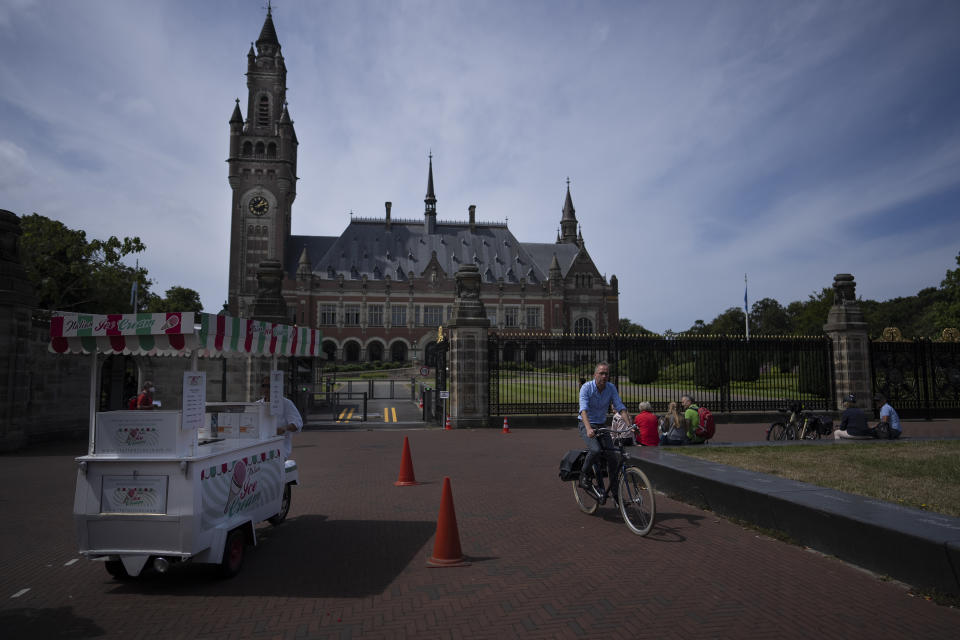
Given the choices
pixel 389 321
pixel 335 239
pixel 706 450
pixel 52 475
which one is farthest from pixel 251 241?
pixel 706 450

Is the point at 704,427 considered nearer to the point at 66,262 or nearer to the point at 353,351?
the point at 66,262

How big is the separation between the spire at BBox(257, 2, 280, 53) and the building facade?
112mm

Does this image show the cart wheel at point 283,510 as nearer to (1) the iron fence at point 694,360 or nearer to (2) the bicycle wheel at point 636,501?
(2) the bicycle wheel at point 636,501

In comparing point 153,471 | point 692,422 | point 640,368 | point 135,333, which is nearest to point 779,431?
Answer: point 692,422

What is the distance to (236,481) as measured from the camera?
5598mm

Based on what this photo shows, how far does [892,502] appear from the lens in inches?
242

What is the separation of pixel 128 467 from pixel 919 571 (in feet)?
21.3

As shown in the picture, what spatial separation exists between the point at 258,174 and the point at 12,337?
54795 mm

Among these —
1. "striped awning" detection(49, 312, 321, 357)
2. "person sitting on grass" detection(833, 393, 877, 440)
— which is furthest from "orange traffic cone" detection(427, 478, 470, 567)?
"person sitting on grass" detection(833, 393, 877, 440)

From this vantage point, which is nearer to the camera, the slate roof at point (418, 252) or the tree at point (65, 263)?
the tree at point (65, 263)

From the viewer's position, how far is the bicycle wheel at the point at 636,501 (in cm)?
633

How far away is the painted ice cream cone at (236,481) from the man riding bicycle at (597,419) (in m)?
3.71

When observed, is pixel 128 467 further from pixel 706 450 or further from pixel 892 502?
pixel 706 450

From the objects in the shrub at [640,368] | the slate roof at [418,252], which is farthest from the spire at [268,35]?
the shrub at [640,368]
